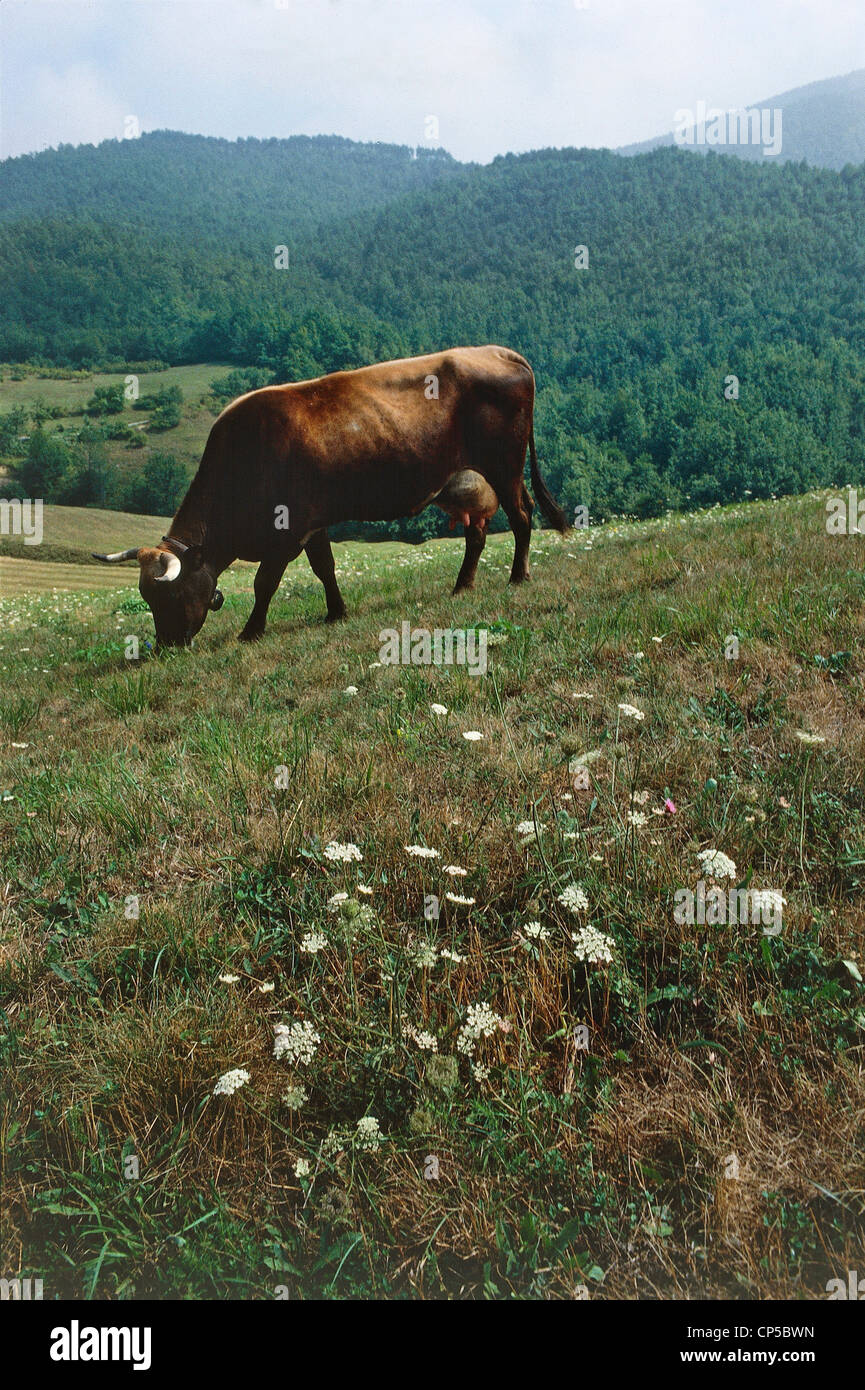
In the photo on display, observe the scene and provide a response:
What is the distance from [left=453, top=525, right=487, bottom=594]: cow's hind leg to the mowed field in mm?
5064

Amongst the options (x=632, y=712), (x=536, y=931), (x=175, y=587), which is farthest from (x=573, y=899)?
(x=175, y=587)

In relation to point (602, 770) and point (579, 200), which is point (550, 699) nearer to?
point (602, 770)

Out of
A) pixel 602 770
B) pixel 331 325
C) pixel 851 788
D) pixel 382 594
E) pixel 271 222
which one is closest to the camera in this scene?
pixel 851 788

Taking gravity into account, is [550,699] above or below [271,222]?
below

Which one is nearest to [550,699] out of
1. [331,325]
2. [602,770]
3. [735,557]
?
[602,770]

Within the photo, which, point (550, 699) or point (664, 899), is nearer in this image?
point (664, 899)

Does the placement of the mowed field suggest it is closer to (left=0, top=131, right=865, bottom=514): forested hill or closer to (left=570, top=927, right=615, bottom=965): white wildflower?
(left=570, top=927, right=615, bottom=965): white wildflower

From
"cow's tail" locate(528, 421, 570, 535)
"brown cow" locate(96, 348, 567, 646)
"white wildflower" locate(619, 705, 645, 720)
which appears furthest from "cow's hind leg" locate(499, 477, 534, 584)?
"white wildflower" locate(619, 705, 645, 720)

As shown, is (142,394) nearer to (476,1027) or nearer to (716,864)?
(716,864)

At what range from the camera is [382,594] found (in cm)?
1009

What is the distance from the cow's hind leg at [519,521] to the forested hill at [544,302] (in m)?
17.4

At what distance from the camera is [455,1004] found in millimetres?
2281

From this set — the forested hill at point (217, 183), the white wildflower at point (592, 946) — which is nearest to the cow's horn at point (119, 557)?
the white wildflower at point (592, 946)
